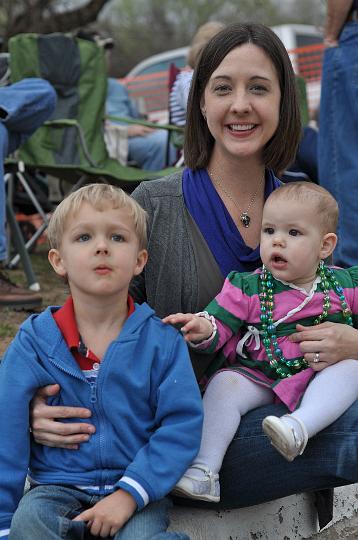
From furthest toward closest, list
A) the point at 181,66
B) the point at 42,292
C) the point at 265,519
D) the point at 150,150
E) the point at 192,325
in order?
1. the point at 181,66
2. the point at 150,150
3. the point at 42,292
4. the point at 265,519
5. the point at 192,325

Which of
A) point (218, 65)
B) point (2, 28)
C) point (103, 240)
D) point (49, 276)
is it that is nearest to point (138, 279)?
point (103, 240)

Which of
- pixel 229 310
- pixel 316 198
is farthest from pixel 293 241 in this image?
pixel 229 310

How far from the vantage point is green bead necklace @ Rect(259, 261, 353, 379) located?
6.98ft

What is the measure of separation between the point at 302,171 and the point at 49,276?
1.78m

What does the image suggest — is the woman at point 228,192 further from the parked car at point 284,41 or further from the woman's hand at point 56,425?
the parked car at point 284,41

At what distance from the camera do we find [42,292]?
498 cm

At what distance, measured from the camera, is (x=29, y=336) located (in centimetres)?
190

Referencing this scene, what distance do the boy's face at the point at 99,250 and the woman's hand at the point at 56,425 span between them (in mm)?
247

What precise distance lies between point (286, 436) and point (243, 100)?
3.00 ft

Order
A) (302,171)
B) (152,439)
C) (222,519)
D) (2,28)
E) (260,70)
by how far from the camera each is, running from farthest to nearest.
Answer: (2,28)
(302,171)
(260,70)
(222,519)
(152,439)

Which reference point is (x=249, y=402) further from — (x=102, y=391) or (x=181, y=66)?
(x=181, y=66)

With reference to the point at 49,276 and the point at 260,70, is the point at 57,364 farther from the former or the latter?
the point at 49,276

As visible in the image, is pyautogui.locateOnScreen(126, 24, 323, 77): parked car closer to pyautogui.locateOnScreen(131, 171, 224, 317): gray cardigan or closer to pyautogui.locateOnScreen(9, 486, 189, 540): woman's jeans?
pyautogui.locateOnScreen(131, 171, 224, 317): gray cardigan

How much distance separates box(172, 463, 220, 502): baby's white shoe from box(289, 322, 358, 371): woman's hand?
38 centimetres
